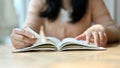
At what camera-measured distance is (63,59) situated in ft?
3.32

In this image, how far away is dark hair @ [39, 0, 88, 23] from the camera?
1.62m

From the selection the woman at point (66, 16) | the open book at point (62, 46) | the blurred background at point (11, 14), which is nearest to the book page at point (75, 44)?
the open book at point (62, 46)

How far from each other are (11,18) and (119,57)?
4.13 ft

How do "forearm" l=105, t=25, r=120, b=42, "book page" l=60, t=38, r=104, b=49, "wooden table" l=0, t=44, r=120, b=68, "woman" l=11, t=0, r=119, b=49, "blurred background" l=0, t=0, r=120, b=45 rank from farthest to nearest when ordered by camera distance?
"blurred background" l=0, t=0, r=120, b=45, "woman" l=11, t=0, r=119, b=49, "forearm" l=105, t=25, r=120, b=42, "book page" l=60, t=38, r=104, b=49, "wooden table" l=0, t=44, r=120, b=68

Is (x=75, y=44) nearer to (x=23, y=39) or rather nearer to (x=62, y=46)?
(x=62, y=46)

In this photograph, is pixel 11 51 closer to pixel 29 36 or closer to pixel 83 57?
pixel 29 36

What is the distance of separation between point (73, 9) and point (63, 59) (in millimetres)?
678

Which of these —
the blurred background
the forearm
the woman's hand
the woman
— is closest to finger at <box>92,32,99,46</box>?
the woman's hand

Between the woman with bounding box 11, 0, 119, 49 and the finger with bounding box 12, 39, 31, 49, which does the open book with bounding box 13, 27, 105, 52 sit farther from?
the woman with bounding box 11, 0, 119, 49

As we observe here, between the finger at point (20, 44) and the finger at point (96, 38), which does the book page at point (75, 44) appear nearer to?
the finger at point (96, 38)

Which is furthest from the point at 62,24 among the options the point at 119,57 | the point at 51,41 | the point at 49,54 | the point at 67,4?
the point at 119,57

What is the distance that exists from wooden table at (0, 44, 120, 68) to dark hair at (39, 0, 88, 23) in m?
0.46

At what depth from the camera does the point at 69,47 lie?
122 centimetres

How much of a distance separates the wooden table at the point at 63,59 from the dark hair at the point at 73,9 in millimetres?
465
